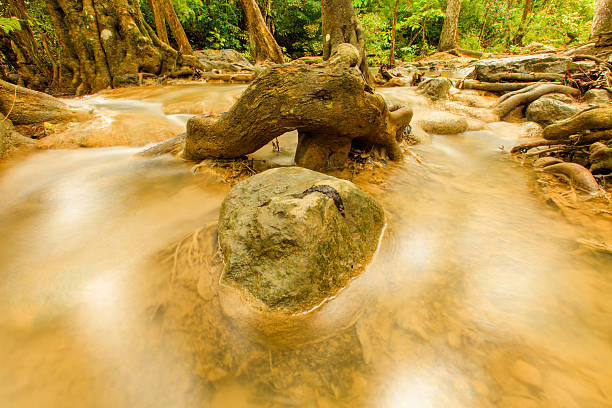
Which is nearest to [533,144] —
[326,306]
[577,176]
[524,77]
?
[577,176]

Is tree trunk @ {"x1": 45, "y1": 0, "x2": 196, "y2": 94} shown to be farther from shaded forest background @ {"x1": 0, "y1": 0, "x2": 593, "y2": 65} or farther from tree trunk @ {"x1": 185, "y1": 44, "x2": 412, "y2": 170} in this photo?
tree trunk @ {"x1": 185, "y1": 44, "x2": 412, "y2": 170}

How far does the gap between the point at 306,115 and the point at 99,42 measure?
8.96 meters

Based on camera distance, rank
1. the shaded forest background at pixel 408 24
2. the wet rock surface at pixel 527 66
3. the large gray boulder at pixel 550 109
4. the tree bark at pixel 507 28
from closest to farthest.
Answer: the large gray boulder at pixel 550 109 → the wet rock surface at pixel 527 66 → the shaded forest background at pixel 408 24 → the tree bark at pixel 507 28

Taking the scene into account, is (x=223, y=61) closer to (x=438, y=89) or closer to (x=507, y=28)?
(x=438, y=89)

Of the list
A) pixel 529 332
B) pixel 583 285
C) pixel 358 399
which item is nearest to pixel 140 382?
pixel 358 399

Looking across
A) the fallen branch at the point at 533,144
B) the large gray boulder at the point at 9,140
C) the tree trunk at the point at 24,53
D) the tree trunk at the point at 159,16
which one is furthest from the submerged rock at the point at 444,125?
the tree trunk at the point at 24,53

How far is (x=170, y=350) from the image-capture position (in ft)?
4.68

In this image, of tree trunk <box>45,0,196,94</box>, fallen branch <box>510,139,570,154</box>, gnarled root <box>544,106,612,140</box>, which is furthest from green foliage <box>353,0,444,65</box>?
gnarled root <box>544,106,612,140</box>

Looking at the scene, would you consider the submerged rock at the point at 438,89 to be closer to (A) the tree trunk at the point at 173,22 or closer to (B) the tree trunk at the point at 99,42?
(B) the tree trunk at the point at 99,42

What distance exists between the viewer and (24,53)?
9133mm

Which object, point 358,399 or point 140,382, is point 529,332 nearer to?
point 358,399

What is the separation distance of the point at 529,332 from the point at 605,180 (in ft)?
9.57

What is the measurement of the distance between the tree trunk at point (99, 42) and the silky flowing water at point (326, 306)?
7.16 m

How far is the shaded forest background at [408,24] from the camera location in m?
14.1
